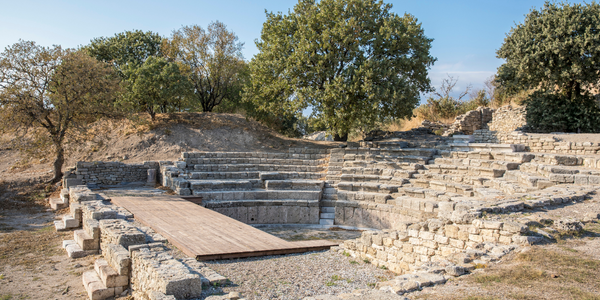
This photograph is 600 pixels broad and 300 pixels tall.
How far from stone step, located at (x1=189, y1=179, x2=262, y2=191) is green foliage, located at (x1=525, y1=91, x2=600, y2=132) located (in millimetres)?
14585

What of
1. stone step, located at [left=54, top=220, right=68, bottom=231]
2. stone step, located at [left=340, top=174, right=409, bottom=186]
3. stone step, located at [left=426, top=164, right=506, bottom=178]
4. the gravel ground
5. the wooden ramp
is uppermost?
stone step, located at [left=426, top=164, right=506, bottom=178]

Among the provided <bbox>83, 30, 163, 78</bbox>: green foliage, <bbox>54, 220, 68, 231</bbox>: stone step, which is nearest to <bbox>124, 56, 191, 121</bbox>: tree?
<bbox>83, 30, 163, 78</bbox>: green foliage

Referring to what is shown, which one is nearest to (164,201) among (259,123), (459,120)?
(259,123)

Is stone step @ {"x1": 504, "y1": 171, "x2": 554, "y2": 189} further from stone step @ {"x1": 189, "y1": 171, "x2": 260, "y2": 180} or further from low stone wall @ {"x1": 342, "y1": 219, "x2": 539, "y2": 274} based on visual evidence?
stone step @ {"x1": 189, "y1": 171, "x2": 260, "y2": 180}

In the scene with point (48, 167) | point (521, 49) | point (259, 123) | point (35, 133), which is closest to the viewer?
point (35, 133)

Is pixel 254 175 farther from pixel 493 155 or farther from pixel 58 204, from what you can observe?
pixel 493 155

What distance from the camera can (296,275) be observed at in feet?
18.5

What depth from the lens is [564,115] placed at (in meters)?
17.8

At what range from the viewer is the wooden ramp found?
6.51 meters

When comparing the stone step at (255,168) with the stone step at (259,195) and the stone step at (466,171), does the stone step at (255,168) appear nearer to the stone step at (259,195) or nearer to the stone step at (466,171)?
the stone step at (259,195)

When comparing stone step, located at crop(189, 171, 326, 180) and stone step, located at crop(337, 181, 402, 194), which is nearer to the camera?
stone step, located at crop(337, 181, 402, 194)

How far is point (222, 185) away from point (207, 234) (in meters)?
5.20

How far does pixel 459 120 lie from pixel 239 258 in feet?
59.8

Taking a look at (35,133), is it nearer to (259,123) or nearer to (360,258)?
(259,123)
